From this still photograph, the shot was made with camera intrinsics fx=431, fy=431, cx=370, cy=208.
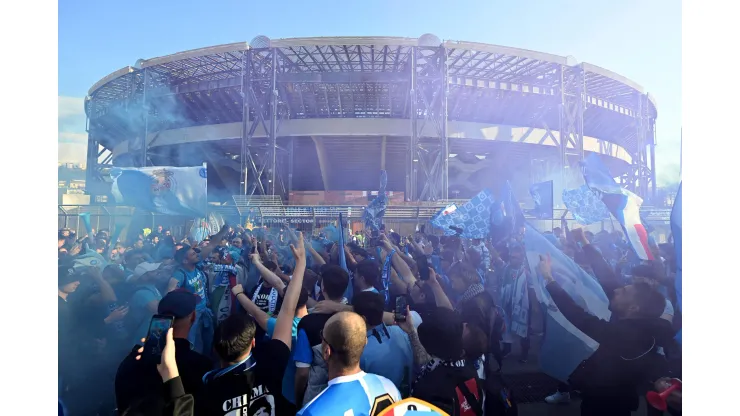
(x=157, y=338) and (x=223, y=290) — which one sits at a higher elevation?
(x=157, y=338)

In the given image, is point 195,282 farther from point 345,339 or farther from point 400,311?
point 345,339

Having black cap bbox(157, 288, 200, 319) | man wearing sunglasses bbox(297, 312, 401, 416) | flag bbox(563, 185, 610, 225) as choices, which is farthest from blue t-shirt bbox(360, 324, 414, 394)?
flag bbox(563, 185, 610, 225)

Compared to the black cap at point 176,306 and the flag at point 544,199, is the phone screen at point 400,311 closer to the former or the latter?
the black cap at point 176,306

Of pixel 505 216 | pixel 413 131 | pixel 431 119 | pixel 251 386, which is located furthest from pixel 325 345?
pixel 431 119

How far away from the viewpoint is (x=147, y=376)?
2.20 metres

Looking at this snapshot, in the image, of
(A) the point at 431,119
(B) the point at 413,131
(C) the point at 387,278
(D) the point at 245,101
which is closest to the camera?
(C) the point at 387,278

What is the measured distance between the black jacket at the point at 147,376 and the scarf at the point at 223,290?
2651 mm

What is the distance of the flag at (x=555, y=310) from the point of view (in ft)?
13.5

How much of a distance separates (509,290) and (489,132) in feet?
90.1

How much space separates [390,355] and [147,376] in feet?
4.68

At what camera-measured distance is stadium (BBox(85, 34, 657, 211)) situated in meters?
24.6

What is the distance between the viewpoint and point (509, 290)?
631 cm
